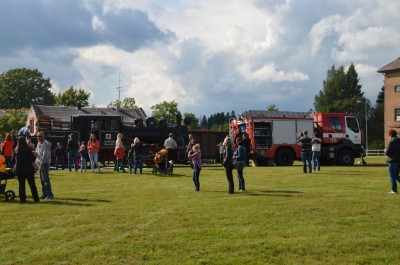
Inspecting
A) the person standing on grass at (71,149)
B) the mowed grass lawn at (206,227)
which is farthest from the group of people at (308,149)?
the person standing on grass at (71,149)

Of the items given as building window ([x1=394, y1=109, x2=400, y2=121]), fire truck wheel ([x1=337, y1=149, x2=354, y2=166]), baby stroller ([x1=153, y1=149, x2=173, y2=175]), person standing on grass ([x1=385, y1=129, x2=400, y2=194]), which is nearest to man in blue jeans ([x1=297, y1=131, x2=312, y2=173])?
baby stroller ([x1=153, y1=149, x2=173, y2=175])

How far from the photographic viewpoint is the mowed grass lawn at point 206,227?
26.2 ft

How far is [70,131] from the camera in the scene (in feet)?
102

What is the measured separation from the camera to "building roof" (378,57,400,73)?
63750 mm

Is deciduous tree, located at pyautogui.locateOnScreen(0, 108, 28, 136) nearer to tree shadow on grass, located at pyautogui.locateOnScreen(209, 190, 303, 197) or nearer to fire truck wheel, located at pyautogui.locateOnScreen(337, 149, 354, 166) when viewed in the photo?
fire truck wheel, located at pyautogui.locateOnScreen(337, 149, 354, 166)

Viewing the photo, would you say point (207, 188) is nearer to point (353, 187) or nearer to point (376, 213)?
point (353, 187)

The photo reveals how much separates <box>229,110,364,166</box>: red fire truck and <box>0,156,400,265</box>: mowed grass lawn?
15.0 meters

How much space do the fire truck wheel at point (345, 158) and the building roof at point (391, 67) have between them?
36.9 metres

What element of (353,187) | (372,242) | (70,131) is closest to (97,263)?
(372,242)

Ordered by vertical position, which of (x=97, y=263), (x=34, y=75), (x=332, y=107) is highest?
(x=34, y=75)

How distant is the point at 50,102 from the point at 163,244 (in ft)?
357

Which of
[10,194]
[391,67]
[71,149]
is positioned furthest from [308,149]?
[391,67]

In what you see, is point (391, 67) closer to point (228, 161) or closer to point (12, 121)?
point (12, 121)

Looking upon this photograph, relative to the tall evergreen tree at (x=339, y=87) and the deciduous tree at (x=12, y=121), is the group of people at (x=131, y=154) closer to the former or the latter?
the deciduous tree at (x=12, y=121)
